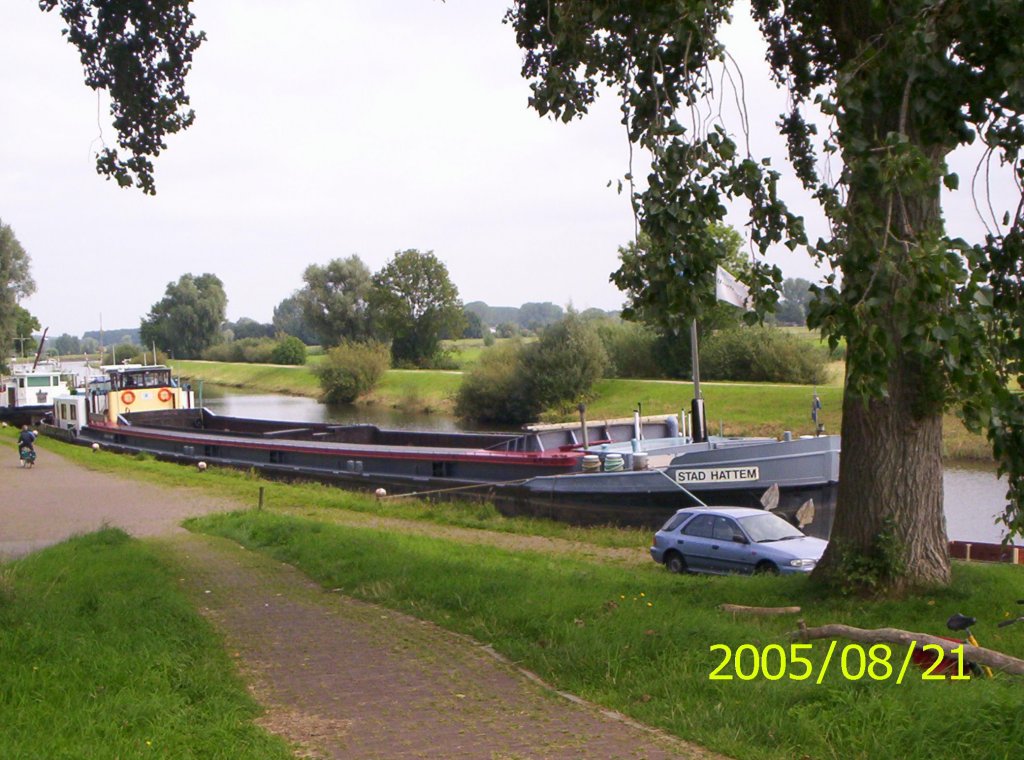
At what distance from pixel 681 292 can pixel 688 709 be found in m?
3.68

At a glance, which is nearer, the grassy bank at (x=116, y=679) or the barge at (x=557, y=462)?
the grassy bank at (x=116, y=679)

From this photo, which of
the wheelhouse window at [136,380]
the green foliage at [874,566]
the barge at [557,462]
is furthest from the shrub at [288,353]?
the green foliage at [874,566]

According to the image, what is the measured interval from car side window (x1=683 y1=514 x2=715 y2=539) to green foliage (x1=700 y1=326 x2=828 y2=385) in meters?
36.4

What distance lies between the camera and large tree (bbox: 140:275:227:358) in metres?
95.6

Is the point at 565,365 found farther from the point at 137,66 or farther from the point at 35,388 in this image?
the point at 137,66

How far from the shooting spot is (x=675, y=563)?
14.8 metres

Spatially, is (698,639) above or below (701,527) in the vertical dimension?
above

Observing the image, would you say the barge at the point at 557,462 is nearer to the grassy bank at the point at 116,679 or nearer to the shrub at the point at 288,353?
the grassy bank at the point at 116,679

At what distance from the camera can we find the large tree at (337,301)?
86000mm

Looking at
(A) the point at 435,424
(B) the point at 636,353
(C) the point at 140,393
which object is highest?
(B) the point at 636,353

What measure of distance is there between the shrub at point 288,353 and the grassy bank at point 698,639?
78.1 metres

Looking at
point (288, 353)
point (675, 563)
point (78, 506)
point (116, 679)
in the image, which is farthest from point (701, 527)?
point (288, 353)

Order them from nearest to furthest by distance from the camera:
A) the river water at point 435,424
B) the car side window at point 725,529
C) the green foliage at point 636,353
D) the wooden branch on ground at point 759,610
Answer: the wooden branch on ground at point 759,610
the car side window at point 725,529
the river water at point 435,424
the green foliage at point 636,353

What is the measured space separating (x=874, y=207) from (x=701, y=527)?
8.37 meters
